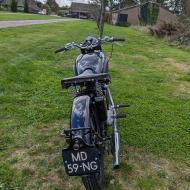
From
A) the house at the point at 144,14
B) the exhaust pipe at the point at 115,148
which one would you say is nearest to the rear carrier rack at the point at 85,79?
the exhaust pipe at the point at 115,148

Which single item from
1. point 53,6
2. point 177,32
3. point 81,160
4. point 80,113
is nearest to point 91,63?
point 80,113

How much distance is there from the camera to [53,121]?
5090mm

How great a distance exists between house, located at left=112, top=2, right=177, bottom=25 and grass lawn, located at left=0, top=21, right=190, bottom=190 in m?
31.7

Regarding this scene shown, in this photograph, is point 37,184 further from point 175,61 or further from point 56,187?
point 175,61

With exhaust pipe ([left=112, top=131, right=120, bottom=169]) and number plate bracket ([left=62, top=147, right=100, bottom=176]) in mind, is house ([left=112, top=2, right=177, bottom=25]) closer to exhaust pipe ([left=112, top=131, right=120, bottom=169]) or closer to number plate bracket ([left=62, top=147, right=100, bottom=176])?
exhaust pipe ([left=112, top=131, right=120, bottom=169])

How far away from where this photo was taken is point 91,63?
135 inches

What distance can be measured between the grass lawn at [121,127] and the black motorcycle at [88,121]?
0.62m

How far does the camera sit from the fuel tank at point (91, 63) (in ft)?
11.1

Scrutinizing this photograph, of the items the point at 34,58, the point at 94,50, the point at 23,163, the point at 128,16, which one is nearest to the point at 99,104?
the point at 94,50

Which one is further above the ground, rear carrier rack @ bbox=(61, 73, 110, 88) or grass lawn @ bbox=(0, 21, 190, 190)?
rear carrier rack @ bbox=(61, 73, 110, 88)

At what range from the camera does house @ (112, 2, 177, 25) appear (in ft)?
141

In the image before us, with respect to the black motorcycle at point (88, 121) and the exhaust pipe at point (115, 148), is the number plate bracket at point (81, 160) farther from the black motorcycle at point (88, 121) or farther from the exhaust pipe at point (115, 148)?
the exhaust pipe at point (115, 148)

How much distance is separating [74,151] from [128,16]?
49436 mm

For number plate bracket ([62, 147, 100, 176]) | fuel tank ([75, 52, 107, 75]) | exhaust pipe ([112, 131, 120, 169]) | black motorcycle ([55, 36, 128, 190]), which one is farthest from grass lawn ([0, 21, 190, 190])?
fuel tank ([75, 52, 107, 75])
